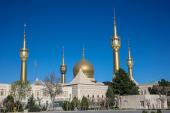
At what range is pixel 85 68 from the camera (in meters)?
95.6

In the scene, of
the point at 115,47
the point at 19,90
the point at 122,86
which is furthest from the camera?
the point at 115,47

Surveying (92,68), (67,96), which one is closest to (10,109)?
(67,96)

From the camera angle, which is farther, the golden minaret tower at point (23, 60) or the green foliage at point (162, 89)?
the golden minaret tower at point (23, 60)

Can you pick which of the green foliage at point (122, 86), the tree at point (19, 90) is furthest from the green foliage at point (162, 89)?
the tree at point (19, 90)

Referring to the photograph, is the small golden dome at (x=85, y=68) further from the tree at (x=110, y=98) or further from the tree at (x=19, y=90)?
the tree at (x=19, y=90)

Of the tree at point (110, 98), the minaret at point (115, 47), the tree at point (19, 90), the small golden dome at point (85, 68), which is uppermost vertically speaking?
the minaret at point (115, 47)

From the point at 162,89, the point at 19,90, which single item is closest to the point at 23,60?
the point at 19,90

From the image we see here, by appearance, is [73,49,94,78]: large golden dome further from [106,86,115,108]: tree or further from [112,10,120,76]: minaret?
[106,86,115,108]: tree

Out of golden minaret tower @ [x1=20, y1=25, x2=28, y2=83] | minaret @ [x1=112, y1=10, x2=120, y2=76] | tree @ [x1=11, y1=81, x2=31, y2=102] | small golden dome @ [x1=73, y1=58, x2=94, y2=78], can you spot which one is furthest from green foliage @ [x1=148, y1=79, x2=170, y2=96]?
golden minaret tower @ [x1=20, y1=25, x2=28, y2=83]

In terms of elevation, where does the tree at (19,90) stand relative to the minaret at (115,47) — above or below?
below

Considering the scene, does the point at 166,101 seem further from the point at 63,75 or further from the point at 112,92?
the point at 63,75

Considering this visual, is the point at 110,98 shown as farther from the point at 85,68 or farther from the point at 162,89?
the point at 85,68

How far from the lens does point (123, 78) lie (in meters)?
71.6

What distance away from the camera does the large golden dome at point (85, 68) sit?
95.5m
